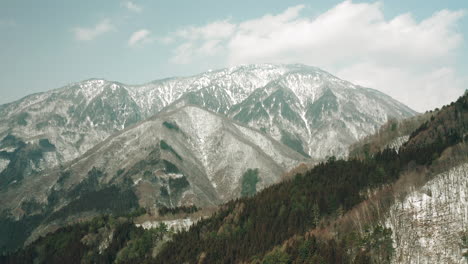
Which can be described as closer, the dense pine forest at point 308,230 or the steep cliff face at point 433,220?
the steep cliff face at point 433,220

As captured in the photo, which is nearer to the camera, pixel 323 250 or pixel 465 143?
pixel 323 250

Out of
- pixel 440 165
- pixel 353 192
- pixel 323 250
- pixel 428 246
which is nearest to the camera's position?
pixel 428 246

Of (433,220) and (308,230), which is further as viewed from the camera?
(308,230)

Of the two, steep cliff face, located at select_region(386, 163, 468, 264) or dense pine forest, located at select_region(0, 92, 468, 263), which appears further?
dense pine forest, located at select_region(0, 92, 468, 263)

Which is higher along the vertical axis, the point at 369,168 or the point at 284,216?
the point at 369,168

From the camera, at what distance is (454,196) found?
132125 mm

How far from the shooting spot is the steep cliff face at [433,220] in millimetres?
114875

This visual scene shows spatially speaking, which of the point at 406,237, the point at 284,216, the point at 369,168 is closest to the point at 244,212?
the point at 284,216

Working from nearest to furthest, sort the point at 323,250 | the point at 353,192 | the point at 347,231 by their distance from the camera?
the point at 323,250, the point at 347,231, the point at 353,192

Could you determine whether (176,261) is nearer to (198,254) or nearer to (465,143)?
(198,254)

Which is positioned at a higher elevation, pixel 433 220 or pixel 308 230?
pixel 433 220

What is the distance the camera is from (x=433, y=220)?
126 m

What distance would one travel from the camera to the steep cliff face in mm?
114875

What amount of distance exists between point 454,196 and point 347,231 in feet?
121
